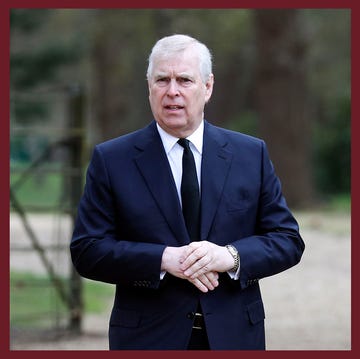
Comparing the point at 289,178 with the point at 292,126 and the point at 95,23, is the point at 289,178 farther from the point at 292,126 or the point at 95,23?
the point at 95,23

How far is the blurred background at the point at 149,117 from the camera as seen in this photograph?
1068 cm

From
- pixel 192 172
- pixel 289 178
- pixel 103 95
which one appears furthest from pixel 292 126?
pixel 192 172

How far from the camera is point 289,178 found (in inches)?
1014

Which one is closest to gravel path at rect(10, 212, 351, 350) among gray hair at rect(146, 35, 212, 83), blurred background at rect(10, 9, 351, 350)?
blurred background at rect(10, 9, 351, 350)

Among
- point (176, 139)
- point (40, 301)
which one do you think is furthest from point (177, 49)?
point (40, 301)

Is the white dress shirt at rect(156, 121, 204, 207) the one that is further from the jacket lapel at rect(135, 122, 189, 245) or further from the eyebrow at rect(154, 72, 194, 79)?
the eyebrow at rect(154, 72, 194, 79)

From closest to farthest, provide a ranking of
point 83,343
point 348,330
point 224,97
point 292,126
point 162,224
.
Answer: point 162,224 → point 83,343 → point 348,330 → point 292,126 → point 224,97

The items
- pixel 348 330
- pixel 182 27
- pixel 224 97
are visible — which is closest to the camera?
pixel 348 330

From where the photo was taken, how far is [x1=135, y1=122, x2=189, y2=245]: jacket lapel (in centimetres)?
422

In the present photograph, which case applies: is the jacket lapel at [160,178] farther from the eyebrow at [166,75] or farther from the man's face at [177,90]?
the eyebrow at [166,75]

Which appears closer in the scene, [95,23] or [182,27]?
[182,27]

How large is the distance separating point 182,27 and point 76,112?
23.9 meters

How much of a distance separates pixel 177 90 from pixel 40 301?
31.8 ft

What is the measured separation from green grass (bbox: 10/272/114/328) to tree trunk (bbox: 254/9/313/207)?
1089 centimetres
